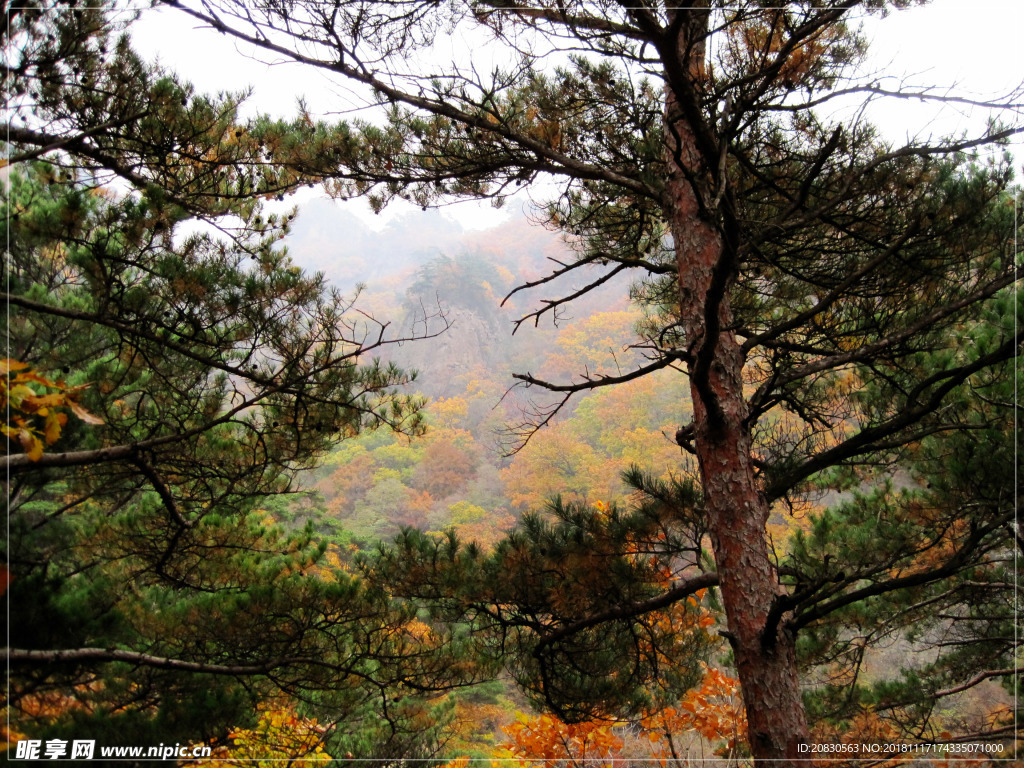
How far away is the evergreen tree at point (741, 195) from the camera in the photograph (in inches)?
70.8

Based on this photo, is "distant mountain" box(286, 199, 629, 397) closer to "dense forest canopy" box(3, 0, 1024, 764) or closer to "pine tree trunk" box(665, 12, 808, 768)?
"dense forest canopy" box(3, 0, 1024, 764)

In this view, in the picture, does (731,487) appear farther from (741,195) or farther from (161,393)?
(161,393)

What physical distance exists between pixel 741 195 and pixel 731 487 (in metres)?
1.13

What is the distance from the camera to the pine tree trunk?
1749mm

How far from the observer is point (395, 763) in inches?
215

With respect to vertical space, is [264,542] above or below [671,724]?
above

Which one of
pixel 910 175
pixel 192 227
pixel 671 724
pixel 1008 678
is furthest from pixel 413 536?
pixel 1008 678

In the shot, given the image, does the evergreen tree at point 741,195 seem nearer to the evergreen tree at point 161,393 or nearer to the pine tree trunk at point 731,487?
the pine tree trunk at point 731,487

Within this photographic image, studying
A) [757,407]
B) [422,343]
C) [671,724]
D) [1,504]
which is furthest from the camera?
[422,343]

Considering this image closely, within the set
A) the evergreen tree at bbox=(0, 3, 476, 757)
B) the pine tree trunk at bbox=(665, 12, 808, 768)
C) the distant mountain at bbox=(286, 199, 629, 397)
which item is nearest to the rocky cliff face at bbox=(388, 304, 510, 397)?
the distant mountain at bbox=(286, 199, 629, 397)

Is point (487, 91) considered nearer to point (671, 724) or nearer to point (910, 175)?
point (910, 175)

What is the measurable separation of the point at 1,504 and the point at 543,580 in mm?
1749

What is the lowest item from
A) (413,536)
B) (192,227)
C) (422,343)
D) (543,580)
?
(543,580)

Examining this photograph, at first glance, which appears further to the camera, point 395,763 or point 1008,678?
point 395,763
